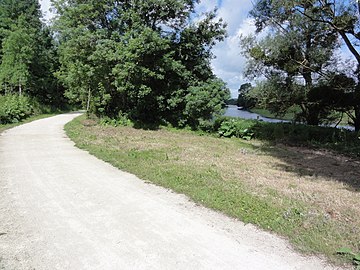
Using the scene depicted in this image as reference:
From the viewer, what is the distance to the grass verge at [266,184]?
12.5 feet

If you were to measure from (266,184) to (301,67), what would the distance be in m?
10.3

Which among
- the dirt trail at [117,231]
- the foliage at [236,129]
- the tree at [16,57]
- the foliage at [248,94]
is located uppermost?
the tree at [16,57]

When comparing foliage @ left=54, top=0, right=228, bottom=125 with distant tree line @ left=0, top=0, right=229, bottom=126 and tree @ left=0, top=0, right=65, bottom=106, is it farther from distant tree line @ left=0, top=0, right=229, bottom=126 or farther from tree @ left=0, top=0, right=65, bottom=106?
tree @ left=0, top=0, right=65, bottom=106

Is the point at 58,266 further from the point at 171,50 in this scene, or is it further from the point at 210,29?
the point at 210,29

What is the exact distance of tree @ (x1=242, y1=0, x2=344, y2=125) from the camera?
14258mm

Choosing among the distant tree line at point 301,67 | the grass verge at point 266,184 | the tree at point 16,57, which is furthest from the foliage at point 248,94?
the tree at point 16,57

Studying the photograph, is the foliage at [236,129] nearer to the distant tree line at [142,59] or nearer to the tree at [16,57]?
the distant tree line at [142,59]

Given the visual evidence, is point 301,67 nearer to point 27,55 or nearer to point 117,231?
point 117,231

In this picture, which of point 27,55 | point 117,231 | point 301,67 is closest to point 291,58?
point 301,67

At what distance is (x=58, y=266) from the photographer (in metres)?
2.75

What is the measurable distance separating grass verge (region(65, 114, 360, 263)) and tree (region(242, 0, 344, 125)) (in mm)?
5894

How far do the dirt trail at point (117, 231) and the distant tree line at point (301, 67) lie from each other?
33.4 feet

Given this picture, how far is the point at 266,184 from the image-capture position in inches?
237

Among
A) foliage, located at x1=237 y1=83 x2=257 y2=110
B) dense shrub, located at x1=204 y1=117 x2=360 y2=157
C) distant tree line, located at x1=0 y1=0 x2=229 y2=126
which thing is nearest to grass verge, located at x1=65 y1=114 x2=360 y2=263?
dense shrub, located at x1=204 y1=117 x2=360 y2=157
